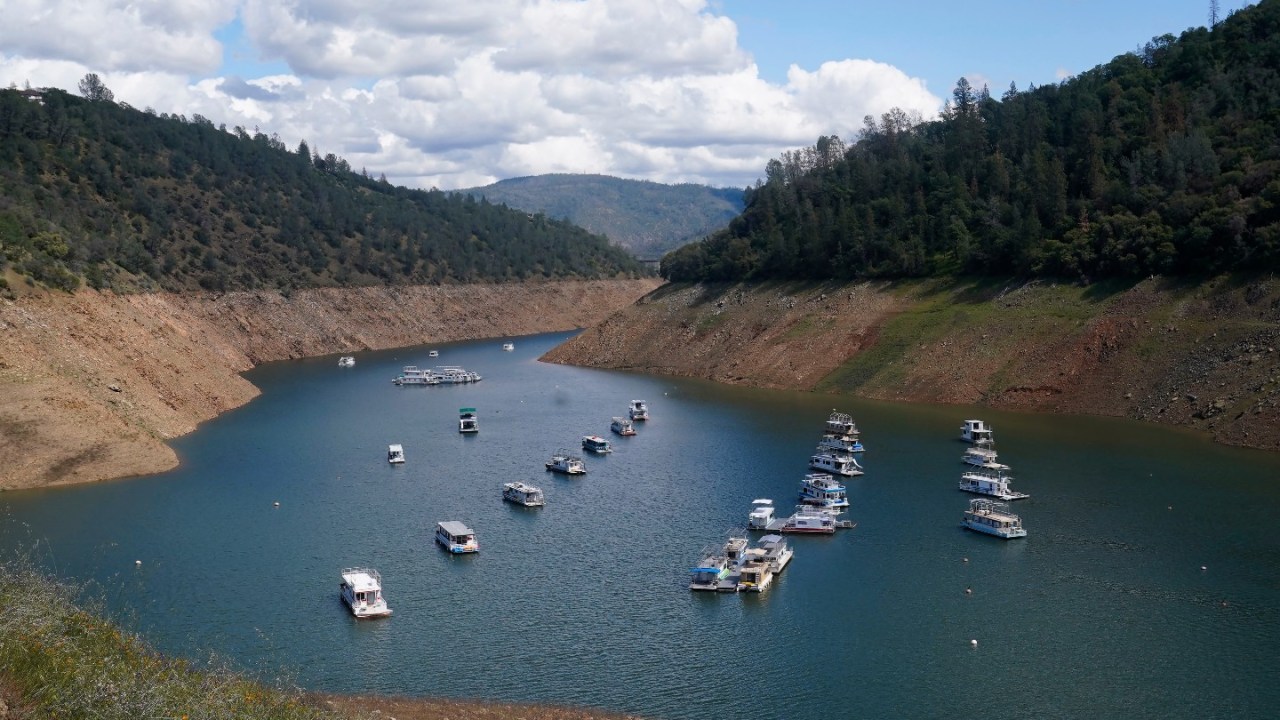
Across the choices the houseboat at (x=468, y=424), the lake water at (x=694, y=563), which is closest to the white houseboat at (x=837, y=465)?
the lake water at (x=694, y=563)

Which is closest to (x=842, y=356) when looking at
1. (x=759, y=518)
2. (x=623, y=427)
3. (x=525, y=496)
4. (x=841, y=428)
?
(x=841, y=428)

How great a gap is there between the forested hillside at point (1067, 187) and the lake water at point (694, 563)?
28.0 meters

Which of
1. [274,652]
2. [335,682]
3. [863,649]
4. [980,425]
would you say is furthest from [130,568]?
[980,425]

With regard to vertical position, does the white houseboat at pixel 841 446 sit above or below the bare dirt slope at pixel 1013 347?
below

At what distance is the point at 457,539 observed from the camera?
54.4m

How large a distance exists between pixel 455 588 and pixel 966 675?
889 inches

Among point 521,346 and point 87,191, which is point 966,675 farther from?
point 87,191

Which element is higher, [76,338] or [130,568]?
[76,338]

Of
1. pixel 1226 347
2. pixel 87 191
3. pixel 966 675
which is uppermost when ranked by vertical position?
pixel 87 191

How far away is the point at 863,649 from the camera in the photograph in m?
41.2

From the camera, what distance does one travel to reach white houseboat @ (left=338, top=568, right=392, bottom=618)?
44.6 m

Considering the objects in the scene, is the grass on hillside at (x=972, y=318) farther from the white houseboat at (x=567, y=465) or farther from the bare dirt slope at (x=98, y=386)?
the bare dirt slope at (x=98, y=386)

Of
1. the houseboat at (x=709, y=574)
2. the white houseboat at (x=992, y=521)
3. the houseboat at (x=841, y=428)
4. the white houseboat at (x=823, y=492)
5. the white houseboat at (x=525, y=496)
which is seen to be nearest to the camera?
the houseboat at (x=709, y=574)

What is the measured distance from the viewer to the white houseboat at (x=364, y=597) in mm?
44625
